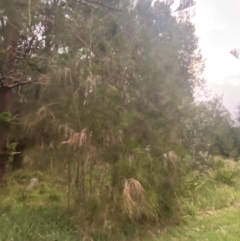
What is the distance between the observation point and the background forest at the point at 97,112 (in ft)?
18.3

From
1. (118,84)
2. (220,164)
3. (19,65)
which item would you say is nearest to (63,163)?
(118,84)

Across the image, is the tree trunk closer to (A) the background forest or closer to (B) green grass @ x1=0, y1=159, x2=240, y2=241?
(A) the background forest

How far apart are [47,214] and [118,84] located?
7.59 ft

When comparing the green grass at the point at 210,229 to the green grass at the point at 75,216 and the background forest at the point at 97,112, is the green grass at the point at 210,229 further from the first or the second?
the background forest at the point at 97,112

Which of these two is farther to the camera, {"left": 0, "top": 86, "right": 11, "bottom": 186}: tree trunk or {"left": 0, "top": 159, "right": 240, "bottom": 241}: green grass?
{"left": 0, "top": 86, "right": 11, "bottom": 186}: tree trunk

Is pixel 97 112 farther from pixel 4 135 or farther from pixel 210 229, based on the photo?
pixel 4 135

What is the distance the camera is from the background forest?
5586 millimetres

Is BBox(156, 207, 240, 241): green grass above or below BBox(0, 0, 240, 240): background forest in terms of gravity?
below

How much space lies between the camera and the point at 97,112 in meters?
5.66

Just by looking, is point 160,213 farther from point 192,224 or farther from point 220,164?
point 220,164

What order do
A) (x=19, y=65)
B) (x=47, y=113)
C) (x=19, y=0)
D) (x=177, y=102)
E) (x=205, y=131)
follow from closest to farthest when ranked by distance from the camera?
(x=19, y=0) < (x=47, y=113) < (x=19, y=65) < (x=177, y=102) < (x=205, y=131)

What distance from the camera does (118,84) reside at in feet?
20.7

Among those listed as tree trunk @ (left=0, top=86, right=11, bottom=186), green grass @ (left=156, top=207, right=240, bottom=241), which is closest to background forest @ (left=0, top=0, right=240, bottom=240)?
tree trunk @ (left=0, top=86, right=11, bottom=186)

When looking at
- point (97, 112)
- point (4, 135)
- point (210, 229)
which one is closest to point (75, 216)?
point (97, 112)
